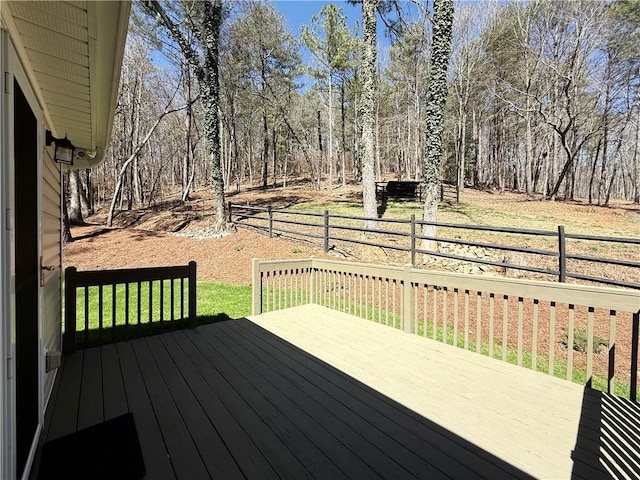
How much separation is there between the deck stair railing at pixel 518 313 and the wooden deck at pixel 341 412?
0.31 m

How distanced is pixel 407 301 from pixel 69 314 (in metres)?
3.33

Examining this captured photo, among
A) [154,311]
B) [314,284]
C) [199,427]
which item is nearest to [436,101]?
[314,284]

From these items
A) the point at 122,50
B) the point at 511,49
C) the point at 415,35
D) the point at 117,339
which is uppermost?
the point at 511,49

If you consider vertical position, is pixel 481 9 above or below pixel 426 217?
above

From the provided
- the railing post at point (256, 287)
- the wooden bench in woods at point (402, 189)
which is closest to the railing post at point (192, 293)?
the railing post at point (256, 287)

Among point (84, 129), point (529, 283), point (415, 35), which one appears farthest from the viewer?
point (415, 35)

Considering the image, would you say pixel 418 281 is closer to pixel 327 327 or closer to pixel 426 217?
pixel 327 327

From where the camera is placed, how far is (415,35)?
10305mm

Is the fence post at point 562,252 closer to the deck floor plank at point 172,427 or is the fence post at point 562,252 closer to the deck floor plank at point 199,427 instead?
the deck floor plank at point 199,427

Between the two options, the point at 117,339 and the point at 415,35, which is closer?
the point at 117,339

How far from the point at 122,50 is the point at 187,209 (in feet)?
47.5

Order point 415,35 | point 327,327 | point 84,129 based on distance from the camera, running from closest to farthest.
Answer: point 84,129
point 327,327
point 415,35

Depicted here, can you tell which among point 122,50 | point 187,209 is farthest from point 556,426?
point 187,209

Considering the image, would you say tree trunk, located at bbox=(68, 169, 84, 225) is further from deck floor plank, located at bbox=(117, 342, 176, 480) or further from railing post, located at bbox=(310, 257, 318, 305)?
deck floor plank, located at bbox=(117, 342, 176, 480)
